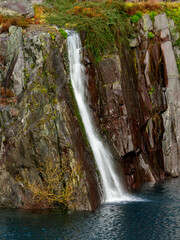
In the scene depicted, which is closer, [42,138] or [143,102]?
[42,138]

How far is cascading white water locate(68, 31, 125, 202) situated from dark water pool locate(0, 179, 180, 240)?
2067mm

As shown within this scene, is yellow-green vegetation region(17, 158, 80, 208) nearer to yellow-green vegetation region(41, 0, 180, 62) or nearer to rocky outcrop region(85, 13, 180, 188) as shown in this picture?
rocky outcrop region(85, 13, 180, 188)

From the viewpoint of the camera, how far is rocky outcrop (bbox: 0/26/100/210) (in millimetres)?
17203

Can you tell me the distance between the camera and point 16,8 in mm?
25484

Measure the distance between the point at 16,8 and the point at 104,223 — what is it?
18.0 m

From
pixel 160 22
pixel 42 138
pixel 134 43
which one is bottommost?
pixel 42 138

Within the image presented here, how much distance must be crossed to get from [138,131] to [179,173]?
225 inches

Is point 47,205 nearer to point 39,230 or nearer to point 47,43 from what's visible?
point 39,230

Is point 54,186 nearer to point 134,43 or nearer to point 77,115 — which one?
point 77,115

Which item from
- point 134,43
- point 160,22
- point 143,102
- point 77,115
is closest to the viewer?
point 77,115

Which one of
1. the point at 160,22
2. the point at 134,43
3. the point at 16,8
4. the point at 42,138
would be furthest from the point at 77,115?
the point at 160,22

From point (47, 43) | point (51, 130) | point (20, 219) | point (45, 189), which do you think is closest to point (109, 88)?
point (47, 43)

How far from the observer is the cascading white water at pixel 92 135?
19562 mm

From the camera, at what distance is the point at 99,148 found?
20.8m
